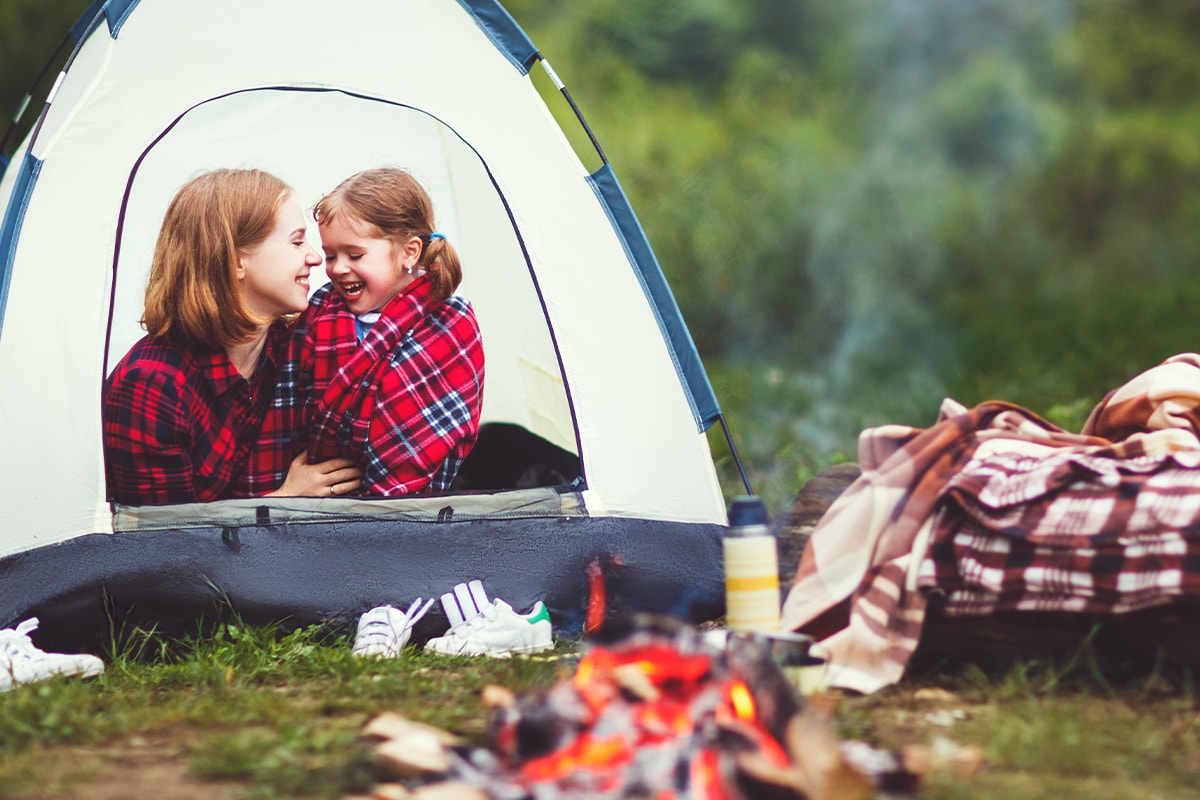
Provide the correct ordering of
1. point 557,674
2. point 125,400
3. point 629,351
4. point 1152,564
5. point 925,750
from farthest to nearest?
point 629,351 < point 125,400 < point 557,674 < point 1152,564 < point 925,750

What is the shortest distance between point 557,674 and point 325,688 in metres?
0.46

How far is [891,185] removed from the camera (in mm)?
9586

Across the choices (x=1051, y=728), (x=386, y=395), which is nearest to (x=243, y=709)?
(x=386, y=395)

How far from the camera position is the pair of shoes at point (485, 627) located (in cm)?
280

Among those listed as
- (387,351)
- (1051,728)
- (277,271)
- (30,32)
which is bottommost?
(1051,728)

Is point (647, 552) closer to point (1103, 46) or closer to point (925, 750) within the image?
point (925, 750)

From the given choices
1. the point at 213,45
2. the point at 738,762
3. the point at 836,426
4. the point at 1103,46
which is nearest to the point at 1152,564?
the point at 738,762

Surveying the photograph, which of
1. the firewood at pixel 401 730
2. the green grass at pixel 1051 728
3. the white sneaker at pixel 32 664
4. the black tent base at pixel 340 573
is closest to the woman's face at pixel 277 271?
the black tent base at pixel 340 573

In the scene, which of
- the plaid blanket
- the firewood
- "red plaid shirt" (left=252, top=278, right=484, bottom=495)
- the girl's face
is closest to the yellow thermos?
the plaid blanket

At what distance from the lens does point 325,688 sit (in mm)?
2520

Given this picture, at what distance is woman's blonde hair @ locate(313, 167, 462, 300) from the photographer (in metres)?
3.34

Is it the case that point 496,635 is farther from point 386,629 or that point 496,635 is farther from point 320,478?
point 320,478

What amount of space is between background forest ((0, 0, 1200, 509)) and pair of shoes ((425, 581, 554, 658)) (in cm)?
157

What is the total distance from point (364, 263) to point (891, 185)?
22.8 ft
